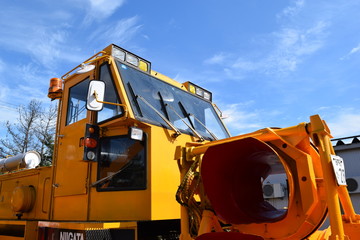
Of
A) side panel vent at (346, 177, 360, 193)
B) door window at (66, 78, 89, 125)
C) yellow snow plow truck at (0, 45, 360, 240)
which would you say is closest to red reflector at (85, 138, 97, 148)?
yellow snow plow truck at (0, 45, 360, 240)

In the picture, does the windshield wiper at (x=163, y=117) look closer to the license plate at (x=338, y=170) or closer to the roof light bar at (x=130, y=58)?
the roof light bar at (x=130, y=58)

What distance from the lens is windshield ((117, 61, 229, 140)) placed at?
12.6 ft

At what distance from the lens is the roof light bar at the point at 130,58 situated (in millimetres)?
4137

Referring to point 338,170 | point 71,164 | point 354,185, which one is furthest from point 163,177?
point 354,185

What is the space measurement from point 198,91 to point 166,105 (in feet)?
4.33

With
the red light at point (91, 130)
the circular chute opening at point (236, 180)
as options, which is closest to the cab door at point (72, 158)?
the red light at point (91, 130)

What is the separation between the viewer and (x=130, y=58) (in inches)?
169

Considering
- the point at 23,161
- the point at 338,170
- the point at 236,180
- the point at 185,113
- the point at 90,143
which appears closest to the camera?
the point at 338,170

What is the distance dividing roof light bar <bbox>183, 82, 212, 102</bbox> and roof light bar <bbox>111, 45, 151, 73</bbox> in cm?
97

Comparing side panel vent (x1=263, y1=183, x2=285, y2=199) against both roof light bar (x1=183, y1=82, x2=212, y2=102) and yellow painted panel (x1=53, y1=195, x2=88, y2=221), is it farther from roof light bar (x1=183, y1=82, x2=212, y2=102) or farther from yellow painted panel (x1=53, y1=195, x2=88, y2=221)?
yellow painted panel (x1=53, y1=195, x2=88, y2=221)

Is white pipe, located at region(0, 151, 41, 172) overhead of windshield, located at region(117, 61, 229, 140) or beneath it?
beneath

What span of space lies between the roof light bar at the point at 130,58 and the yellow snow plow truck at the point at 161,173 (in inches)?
0.7

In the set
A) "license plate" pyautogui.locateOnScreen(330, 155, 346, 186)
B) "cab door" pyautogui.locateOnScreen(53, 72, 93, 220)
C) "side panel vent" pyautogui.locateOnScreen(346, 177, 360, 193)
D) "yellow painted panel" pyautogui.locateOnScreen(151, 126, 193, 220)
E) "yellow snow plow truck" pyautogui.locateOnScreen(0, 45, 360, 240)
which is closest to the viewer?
"license plate" pyautogui.locateOnScreen(330, 155, 346, 186)

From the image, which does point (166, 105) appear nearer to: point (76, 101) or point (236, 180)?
point (76, 101)
